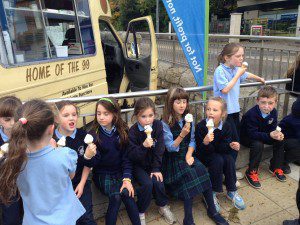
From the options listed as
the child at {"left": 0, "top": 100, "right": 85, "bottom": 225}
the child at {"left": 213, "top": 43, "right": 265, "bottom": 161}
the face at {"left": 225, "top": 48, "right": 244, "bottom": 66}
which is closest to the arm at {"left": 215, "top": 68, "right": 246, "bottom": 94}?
the child at {"left": 213, "top": 43, "right": 265, "bottom": 161}

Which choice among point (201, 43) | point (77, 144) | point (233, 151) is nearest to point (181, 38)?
point (201, 43)

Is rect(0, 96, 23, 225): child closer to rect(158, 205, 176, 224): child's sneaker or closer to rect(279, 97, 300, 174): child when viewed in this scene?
rect(158, 205, 176, 224): child's sneaker

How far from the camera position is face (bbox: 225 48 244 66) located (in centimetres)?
334

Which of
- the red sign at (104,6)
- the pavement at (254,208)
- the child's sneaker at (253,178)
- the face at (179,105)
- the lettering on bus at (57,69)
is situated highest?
the red sign at (104,6)

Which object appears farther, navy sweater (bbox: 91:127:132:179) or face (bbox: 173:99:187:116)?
face (bbox: 173:99:187:116)

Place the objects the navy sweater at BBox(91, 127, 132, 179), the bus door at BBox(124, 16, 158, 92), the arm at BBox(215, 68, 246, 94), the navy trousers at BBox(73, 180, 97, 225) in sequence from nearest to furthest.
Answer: the navy trousers at BBox(73, 180, 97, 225), the navy sweater at BBox(91, 127, 132, 179), the arm at BBox(215, 68, 246, 94), the bus door at BBox(124, 16, 158, 92)

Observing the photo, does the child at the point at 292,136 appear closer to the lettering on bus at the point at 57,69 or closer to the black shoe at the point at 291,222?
the black shoe at the point at 291,222

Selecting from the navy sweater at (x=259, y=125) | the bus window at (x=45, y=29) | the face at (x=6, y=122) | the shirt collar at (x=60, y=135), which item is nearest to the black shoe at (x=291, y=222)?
the navy sweater at (x=259, y=125)

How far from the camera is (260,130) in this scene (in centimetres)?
351

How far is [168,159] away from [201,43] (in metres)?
1.93

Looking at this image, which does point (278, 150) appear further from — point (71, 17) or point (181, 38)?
point (71, 17)

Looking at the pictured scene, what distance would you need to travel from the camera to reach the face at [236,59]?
334cm

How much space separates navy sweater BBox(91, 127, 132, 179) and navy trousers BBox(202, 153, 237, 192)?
89 centimetres

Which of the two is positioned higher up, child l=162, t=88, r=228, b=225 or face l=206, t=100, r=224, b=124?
face l=206, t=100, r=224, b=124
